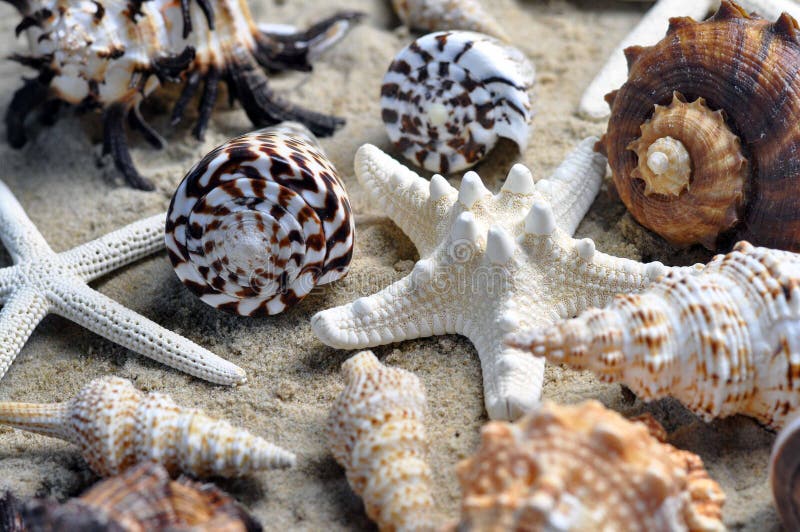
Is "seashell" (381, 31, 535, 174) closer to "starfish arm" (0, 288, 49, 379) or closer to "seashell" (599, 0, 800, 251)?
"seashell" (599, 0, 800, 251)

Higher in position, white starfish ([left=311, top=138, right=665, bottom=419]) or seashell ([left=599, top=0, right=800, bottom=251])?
seashell ([left=599, top=0, right=800, bottom=251])

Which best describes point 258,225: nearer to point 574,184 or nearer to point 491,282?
point 491,282

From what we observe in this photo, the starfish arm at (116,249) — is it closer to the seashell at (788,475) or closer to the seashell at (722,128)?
the seashell at (722,128)

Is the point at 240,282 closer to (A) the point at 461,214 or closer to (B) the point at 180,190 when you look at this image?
(B) the point at 180,190

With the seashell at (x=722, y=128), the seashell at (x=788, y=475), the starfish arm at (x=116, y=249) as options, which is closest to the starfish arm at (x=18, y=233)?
the starfish arm at (x=116, y=249)

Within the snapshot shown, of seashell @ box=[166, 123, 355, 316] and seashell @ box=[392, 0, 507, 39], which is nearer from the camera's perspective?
seashell @ box=[166, 123, 355, 316]

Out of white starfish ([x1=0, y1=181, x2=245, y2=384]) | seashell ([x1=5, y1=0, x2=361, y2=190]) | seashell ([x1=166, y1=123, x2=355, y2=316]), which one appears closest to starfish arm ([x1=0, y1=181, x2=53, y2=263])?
white starfish ([x1=0, y1=181, x2=245, y2=384])

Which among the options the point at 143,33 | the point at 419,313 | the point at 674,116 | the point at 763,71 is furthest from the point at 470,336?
the point at 143,33
